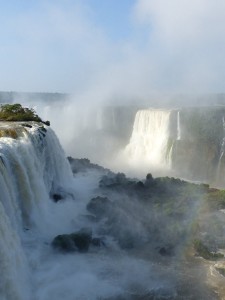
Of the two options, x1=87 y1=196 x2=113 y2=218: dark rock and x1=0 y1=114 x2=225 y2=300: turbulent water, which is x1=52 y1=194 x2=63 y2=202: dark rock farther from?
x1=87 y1=196 x2=113 y2=218: dark rock

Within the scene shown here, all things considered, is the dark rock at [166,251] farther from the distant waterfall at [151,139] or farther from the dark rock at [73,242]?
the distant waterfall at [151,139]

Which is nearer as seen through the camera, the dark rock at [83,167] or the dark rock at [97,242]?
the dark rock at [97,242]

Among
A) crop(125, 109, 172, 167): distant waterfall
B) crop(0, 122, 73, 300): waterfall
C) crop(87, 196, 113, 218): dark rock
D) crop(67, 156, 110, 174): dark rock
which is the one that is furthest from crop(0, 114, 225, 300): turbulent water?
crop(125, 109, 172, 167): distant waterfall

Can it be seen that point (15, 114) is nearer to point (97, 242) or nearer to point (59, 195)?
point (59, 195)

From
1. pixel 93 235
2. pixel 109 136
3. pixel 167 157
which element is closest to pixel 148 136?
pixel 167 157

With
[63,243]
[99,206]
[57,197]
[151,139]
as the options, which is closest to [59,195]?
[57,197]

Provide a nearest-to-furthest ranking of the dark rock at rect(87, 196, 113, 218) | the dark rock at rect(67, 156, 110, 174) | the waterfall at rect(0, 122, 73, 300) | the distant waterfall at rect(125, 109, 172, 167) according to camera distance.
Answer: the waterfall at rect(0, 122, 73, 300) → the dark rock at rect(87, 196, 113, 218) → the dark rock at rect(67, 156, 110, 174) → the distant waterfall at rect(125, 109, 172, 167)

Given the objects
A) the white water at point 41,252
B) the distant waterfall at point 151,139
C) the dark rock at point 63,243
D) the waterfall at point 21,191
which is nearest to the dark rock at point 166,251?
the white water at point 41,252
